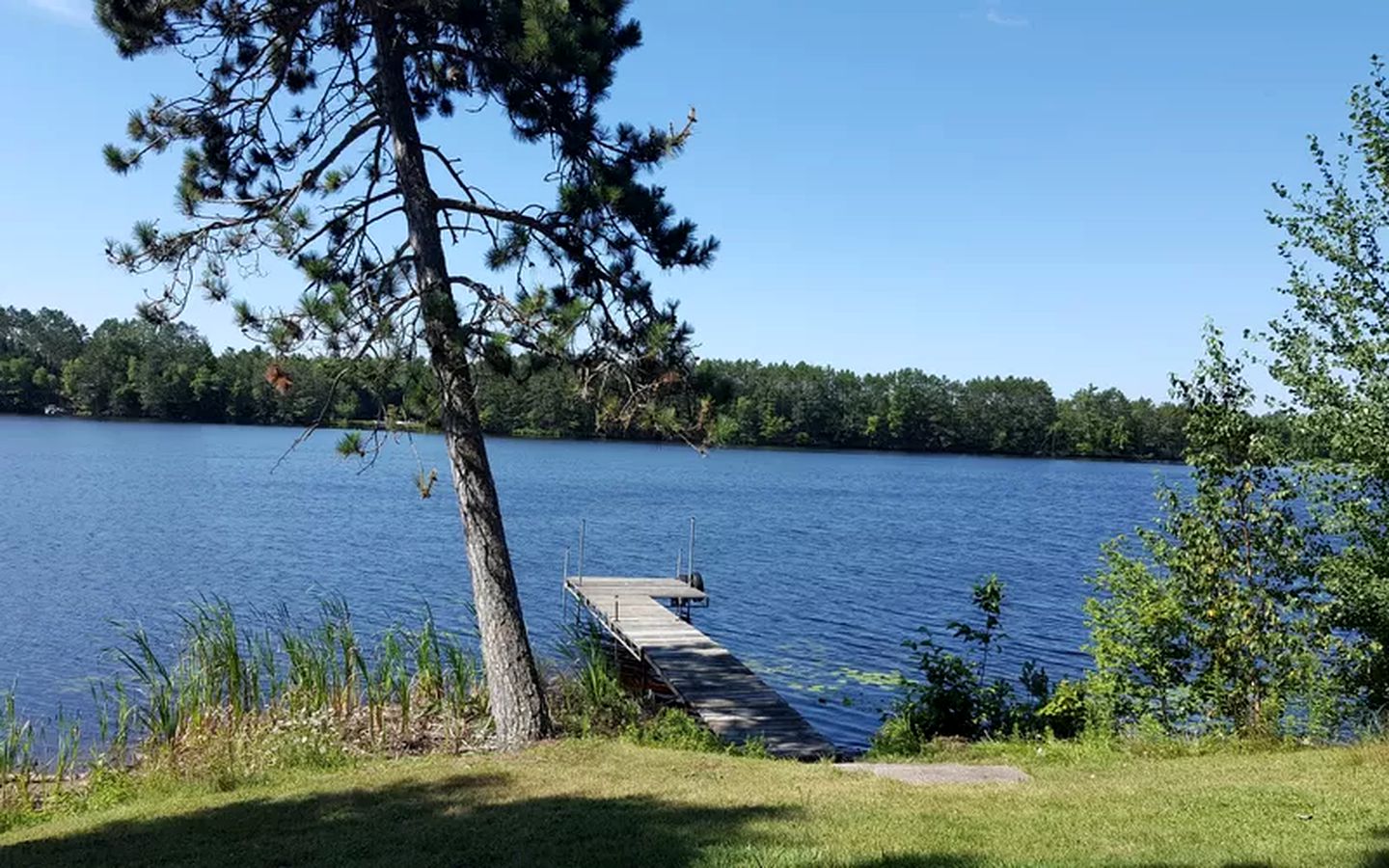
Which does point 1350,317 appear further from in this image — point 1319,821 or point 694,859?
point 694,859

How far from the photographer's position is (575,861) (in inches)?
219

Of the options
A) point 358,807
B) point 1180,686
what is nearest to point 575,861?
→ point 358,807

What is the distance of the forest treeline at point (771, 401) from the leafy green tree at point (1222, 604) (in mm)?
63617

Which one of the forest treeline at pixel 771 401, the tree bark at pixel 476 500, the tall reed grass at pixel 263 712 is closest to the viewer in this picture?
the tall reed grass at pixel 263 712

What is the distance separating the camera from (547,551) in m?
30.3

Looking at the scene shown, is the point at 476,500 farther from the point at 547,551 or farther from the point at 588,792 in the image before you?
the point at 547,551

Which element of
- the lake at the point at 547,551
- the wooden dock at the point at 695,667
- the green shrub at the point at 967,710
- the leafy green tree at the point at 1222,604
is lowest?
the lake at the point at 547,551

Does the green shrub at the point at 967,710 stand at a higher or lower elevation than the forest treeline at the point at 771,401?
lower

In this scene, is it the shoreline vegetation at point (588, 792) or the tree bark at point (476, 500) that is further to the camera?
the tree bark at point (476, 500)

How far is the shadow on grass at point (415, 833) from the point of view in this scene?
578 centimetres

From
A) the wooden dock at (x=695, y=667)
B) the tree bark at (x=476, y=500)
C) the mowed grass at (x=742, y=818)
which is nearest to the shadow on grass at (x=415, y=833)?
the mowed grass at (x=742, y=818)

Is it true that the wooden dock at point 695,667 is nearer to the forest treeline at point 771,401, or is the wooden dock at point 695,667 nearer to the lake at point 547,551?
the lake at point 547,551

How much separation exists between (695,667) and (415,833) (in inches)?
311

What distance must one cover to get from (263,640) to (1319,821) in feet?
51.1
